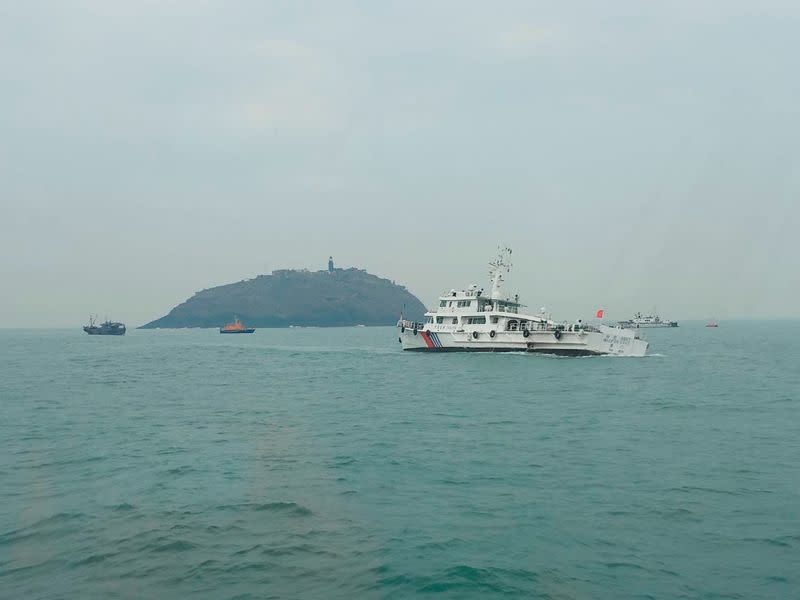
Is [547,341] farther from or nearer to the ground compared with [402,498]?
farther from the ground

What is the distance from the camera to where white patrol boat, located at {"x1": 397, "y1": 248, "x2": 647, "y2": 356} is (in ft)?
175

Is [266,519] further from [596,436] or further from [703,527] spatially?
[596,436]

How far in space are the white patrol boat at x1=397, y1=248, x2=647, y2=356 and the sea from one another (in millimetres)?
23867

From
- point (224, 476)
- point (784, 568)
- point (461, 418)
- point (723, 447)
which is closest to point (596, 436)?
point (723, 447)

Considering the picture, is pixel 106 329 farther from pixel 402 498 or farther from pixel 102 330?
pixel 402 498

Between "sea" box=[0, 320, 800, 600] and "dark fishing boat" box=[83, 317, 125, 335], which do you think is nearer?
"sea" box=[0, 320, 800, 600]

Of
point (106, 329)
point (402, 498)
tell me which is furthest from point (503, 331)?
point (106, 329)

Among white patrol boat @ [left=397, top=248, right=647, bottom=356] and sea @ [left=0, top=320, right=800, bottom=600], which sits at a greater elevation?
white patrol boat @ [left=397, top=248, right=647, bottom=356]

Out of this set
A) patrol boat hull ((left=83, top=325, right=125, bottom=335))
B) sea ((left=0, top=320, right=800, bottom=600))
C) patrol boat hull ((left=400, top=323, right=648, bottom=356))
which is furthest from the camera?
patrol boat hull ((left=83, top=325, right=125, bottom=335))

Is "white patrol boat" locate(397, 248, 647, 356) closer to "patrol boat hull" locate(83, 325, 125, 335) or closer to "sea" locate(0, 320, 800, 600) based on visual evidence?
"sea" locate(0, 320, 800, 600)

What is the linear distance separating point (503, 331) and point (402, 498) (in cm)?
4336

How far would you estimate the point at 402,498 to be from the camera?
13.1m

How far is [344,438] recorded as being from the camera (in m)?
20.1

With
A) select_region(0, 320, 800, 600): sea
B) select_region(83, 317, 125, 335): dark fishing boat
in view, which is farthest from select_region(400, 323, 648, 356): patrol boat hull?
select_region(83, 317, 125, 335): dark fishing boat
